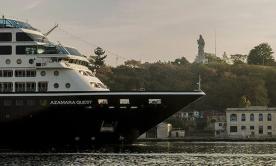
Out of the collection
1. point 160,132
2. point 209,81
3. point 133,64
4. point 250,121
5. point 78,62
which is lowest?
point 160,132

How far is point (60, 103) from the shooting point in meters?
51.3

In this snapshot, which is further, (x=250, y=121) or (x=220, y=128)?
(x=220, y=128)

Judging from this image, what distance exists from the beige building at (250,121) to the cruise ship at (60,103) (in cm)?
4058

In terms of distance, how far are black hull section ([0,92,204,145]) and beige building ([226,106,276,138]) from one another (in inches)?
1607

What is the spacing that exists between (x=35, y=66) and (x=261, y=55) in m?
111

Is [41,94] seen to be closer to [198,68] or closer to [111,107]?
[111,107]

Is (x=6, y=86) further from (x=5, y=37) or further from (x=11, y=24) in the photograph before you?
(x=11, y=24)

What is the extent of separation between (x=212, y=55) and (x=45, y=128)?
121493 millimetres

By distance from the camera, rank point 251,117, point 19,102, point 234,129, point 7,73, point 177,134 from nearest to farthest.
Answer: point 19,102 < point 7,73 < point 177,134 < point 251,117 < point 234,129

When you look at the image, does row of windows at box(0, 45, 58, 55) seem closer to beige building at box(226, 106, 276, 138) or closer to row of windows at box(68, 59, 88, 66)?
row of windows at box(68, 59, 88, 66)

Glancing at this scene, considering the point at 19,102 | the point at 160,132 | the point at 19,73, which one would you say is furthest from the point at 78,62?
the point at 160,132

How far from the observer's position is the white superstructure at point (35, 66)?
52.5m

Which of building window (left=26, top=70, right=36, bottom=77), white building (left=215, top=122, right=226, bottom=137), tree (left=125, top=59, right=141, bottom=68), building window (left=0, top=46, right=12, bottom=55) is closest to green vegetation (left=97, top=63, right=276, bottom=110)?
tree (left=125, top=59, right=141, bottom=68)

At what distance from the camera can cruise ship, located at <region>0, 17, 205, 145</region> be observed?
5138cm
